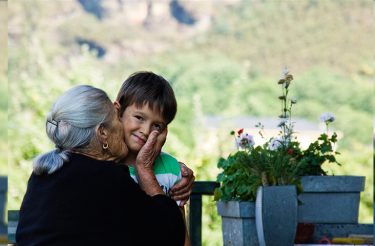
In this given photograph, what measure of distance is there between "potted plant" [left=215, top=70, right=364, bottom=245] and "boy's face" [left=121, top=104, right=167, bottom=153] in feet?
1.21

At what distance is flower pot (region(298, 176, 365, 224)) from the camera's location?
9.42ft

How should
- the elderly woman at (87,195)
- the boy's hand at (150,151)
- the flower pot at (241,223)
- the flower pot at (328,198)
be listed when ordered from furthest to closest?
the flower pot at (328,198)
the flower pot at (241,223)
the boy's hand at (150,151)
the elderly woman at (87,195)

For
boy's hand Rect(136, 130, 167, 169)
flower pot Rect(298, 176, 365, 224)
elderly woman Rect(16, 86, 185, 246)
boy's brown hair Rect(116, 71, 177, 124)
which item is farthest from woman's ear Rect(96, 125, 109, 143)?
flower pot Rect(298, 176, 365, 224)

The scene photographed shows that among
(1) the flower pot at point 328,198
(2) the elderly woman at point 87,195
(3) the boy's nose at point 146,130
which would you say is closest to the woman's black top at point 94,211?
(2) the elderly woman at point 87,195

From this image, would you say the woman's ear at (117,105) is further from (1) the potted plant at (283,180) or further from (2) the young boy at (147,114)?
(1) the potted plant at (283,180)

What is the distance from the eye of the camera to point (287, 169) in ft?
8.84

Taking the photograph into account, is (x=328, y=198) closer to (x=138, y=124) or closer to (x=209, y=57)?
(x=138, y=124)

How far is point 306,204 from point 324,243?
0.56 feet

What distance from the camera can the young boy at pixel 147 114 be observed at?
8.14 feet

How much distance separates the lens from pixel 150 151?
2406mm

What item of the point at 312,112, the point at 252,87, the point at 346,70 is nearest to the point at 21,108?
the point at 252,87

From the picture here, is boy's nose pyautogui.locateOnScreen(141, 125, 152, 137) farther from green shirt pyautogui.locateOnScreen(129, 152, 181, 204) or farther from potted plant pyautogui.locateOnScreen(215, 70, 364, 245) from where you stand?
potted plant pyautogui.locateOnScreen(215, 70, 364, 245)

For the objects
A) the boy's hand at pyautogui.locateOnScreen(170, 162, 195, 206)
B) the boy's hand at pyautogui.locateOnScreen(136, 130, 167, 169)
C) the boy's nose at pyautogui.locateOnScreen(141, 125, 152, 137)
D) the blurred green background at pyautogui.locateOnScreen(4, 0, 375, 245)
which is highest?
the blurred green background at pyautogui.locateOnScreen(4, 0, 375, 245)

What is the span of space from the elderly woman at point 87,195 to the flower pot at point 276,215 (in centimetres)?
39
